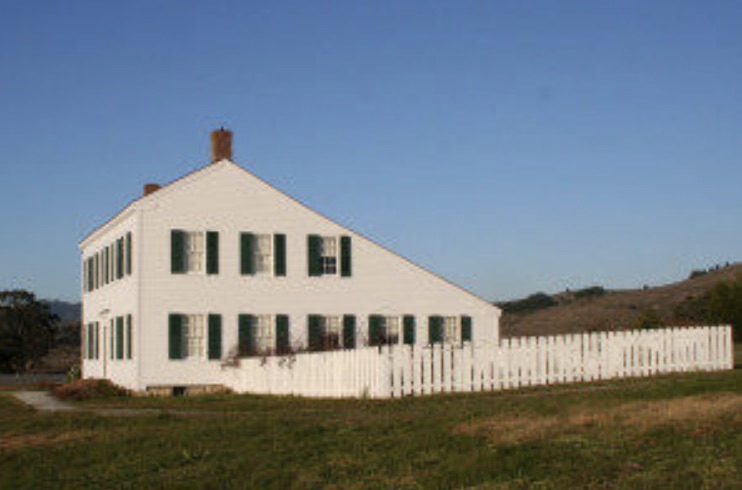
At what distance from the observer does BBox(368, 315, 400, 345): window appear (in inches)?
1148

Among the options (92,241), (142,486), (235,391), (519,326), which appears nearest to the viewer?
(142,486)

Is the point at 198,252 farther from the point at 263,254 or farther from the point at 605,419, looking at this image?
the point at 605,419

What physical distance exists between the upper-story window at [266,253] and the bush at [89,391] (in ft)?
15.9

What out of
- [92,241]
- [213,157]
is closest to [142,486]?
[213,157]

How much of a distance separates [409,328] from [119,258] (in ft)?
28.8

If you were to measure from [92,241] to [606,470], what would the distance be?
27920 mm

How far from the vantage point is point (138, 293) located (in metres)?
26.5

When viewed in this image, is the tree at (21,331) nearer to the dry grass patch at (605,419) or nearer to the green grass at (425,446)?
the green grass at (425,446)

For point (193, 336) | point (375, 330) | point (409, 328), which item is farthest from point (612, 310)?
point (193, 336)

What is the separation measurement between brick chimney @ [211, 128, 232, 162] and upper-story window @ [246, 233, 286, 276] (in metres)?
2.82

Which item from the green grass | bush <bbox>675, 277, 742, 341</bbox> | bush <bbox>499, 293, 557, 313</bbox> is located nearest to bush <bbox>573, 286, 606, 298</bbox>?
bush <bbox>499, 293, 557, 313</bbox>

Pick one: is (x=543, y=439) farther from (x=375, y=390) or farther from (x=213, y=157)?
(x=213, y=157)

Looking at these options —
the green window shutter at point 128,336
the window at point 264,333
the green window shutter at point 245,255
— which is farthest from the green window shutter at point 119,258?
the window at point 264,333

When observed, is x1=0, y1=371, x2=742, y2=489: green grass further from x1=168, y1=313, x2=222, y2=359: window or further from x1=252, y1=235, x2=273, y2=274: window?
x1=252, y1=235, x2=273, y2=274: window
